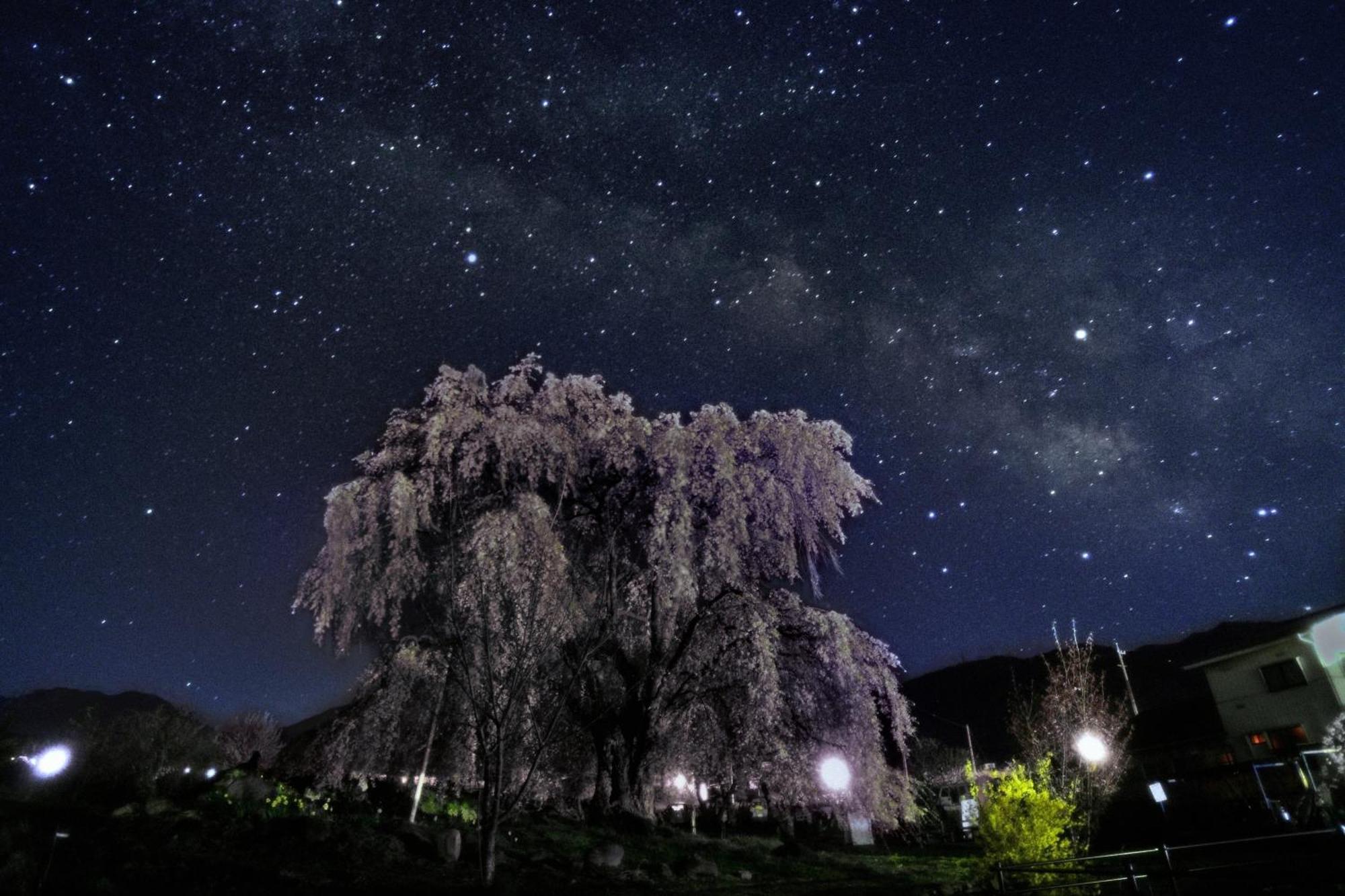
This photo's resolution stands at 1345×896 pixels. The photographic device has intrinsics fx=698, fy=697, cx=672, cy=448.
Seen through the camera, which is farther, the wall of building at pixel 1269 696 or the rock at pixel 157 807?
the wall of building at pixel 1269 696

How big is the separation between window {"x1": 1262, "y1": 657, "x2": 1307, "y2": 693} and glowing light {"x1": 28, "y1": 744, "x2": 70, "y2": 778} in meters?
39.2

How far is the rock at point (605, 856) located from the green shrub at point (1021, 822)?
595 cm

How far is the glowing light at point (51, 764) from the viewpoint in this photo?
1694 centimetres

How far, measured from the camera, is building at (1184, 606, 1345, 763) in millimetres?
24516

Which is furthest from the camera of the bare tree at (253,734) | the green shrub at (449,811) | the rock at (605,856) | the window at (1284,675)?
the bare tree at (253,734)

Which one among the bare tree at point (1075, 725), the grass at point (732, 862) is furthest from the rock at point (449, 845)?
the bare tree at point (1075, 725)

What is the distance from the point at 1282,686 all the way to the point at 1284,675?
1.45 ft

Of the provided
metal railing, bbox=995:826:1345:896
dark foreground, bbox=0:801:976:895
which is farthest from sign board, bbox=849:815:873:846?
metal railing, bbox=995:826:1345:896

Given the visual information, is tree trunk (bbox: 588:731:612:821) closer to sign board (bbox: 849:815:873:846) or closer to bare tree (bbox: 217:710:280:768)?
sign board (bbox: 849:815:873:846)

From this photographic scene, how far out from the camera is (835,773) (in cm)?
1552

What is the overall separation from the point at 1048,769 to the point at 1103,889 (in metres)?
3.63

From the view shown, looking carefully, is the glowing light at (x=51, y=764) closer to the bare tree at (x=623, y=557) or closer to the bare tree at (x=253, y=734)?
the bare tree at (x=623, y=557)

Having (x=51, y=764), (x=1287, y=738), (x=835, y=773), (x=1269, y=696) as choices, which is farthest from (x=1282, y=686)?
(x=51, y=764)

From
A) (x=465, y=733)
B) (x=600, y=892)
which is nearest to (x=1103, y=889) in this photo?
(x=600, y=892)
